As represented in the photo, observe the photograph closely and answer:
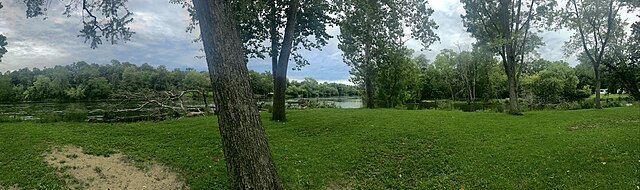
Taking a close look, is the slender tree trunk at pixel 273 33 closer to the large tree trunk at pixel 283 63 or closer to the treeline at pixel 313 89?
the large tree trunk at pixel 283 63

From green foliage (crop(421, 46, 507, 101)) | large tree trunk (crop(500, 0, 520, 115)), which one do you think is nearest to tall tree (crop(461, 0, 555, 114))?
large tree trunk (crop(500, 0, 520, 115))

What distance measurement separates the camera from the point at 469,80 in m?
58.5

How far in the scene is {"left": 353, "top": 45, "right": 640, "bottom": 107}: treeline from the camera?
3541cm

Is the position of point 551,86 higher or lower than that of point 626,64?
lower

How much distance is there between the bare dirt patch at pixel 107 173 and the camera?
7902 mm

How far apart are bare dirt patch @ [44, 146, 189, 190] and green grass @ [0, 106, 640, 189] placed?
0.86 ft

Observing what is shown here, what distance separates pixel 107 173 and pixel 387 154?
289 inches

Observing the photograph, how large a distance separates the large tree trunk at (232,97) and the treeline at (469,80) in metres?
25.0

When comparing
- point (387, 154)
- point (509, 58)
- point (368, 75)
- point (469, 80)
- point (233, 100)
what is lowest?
point (387, 154)

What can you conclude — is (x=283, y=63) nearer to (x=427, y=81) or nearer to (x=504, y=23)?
(x=504, y=23)

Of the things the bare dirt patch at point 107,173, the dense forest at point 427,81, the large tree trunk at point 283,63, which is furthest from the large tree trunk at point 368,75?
the bare dirt patch at point 107,173

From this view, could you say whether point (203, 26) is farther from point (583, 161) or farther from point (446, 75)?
point (446, 75)

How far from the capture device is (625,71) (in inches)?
1430

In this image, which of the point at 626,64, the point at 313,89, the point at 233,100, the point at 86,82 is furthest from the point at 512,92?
the point at 313,89
